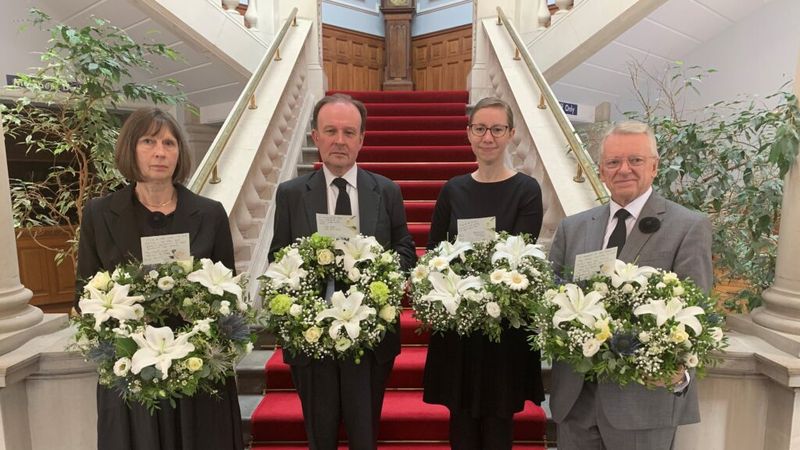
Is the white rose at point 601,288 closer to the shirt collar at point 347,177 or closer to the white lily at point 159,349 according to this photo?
the shirt collar at point 347,177

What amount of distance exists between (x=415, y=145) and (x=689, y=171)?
9.79ft

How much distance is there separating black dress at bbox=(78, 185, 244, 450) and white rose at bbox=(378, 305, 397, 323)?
0.57m

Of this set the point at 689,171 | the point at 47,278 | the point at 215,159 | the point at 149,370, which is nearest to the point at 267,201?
the point at 215,159

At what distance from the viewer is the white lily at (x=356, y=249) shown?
1.46m

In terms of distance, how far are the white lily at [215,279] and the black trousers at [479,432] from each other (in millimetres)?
981

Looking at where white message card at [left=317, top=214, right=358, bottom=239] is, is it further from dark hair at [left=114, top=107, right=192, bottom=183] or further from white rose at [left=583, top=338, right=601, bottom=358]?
white rose at [left=583, top=338, right=601, bottom=358]

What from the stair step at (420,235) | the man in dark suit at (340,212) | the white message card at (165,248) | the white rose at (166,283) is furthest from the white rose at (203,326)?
the stair step at (420,235)

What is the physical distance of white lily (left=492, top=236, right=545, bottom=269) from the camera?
1451 millimetres

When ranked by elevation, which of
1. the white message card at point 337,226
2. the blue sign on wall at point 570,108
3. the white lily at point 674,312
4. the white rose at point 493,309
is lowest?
the white rose at point 493,309

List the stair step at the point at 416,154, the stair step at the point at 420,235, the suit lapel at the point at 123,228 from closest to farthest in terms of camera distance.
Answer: the suit lapel at the point at 123,228
the stair step at the point at 420,235
the stair step at the point at 416,154

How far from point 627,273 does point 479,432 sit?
3.13 feet

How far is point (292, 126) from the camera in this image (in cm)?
465

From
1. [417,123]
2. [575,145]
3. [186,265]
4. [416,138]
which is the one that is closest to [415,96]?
[417,123]

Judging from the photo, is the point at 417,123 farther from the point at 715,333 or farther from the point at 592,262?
the point at 715,333
